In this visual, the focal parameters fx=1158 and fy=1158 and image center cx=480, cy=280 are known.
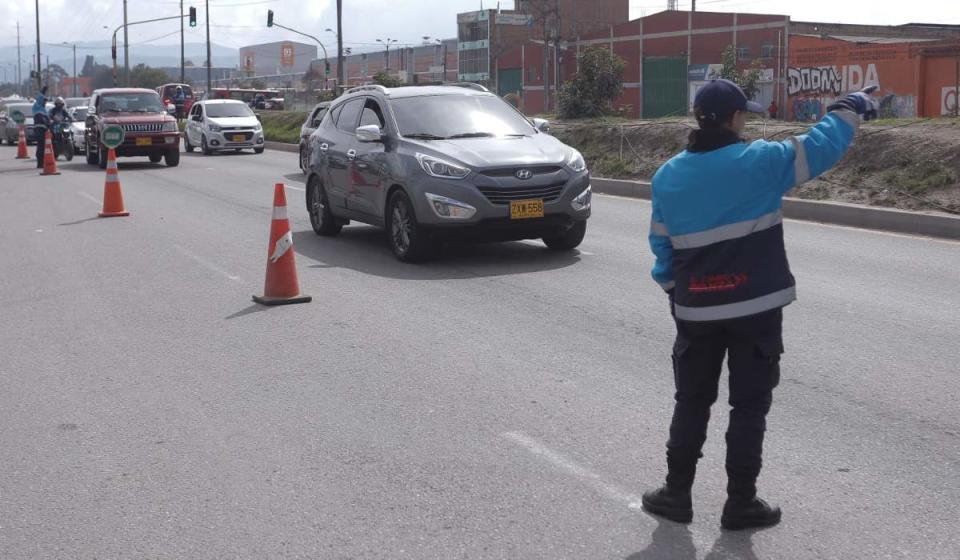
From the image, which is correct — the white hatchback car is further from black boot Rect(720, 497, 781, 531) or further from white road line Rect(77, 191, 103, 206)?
black boot Rect(720, 497, 781, 531)

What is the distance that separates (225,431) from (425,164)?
5674mm

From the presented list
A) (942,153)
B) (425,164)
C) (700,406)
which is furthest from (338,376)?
(942,153)

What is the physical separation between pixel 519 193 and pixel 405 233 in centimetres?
130

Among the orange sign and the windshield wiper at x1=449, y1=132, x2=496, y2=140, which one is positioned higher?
the orange sign

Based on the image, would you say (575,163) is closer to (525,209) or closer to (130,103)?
(525,209)

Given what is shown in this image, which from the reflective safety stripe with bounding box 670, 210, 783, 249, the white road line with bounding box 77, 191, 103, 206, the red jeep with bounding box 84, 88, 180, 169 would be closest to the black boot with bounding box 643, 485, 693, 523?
the reflective safety stripe with bounding box 670, 210, 783, 249

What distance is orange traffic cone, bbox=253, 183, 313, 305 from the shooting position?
927 centimetres

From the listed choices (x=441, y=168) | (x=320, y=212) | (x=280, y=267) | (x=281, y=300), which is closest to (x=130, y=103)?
(x=320, y=212)

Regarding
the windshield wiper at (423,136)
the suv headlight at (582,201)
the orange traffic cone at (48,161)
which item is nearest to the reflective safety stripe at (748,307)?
the suv headlight at (582,201)

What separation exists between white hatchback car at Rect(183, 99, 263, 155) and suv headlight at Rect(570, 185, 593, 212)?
24646 millimetres

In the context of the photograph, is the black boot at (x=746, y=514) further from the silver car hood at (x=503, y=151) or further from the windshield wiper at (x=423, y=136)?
the windshield wiper at (x=423, y=136)

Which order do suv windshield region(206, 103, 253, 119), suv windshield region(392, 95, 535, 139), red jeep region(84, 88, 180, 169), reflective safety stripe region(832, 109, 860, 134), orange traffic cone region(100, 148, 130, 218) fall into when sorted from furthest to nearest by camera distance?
suv windshield region(206, 103, 253, 119) → red jeep region(84, 88, 180, 169) → orange traffic cone region(100, 148, 130, 218) → suv windshield region(392, 95, 535, 139) → reflective safety stripe region(832, 109, 860, 134)

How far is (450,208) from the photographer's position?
10.8 m

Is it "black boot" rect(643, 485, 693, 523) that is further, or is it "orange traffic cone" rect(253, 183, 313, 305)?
"orange traffic cone" rect(253, 183, 313, 305)
